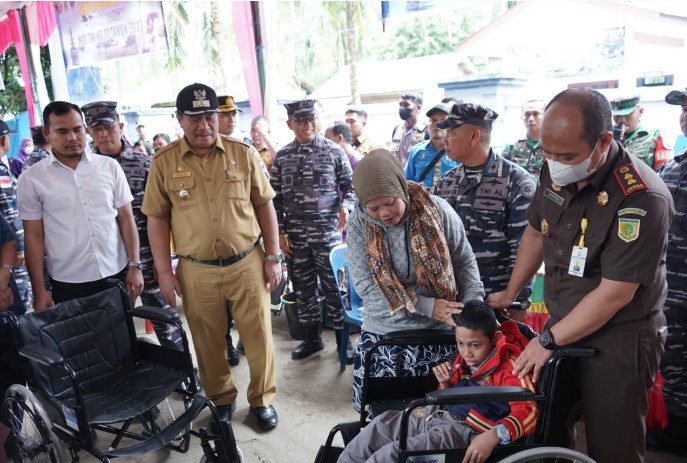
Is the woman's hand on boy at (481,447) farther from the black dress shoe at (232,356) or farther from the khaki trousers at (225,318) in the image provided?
the black dress shoe at (232,356)

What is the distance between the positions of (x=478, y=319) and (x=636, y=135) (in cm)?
274

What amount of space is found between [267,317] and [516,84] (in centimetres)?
744

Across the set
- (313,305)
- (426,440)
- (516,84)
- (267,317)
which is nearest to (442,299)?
(426,440)

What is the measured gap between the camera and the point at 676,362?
7.88 feet

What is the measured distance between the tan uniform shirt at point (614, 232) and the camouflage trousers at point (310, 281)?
79.2 inches

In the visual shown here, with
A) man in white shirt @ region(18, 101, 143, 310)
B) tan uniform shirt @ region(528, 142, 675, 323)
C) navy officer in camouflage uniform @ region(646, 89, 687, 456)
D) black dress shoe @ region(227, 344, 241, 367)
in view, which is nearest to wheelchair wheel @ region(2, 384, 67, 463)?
man in white shirt @ region(18, 101, 143, 310)

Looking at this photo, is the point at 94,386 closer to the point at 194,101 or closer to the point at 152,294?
the point at 152,294

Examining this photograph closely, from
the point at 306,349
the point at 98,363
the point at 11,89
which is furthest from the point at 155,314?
the point at 11,89

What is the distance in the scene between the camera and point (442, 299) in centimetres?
189

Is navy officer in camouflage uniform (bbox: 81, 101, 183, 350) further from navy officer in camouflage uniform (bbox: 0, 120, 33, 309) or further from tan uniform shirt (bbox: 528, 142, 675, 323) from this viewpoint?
tan uniform shirt (bbox: 528, 142, 675, 323)

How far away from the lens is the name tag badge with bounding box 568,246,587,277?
1.56 metres

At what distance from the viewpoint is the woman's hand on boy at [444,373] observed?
1824 millimetres

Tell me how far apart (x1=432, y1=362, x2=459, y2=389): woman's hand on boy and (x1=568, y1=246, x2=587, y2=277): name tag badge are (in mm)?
532

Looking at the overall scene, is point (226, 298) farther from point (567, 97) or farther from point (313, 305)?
point (567, 97)
